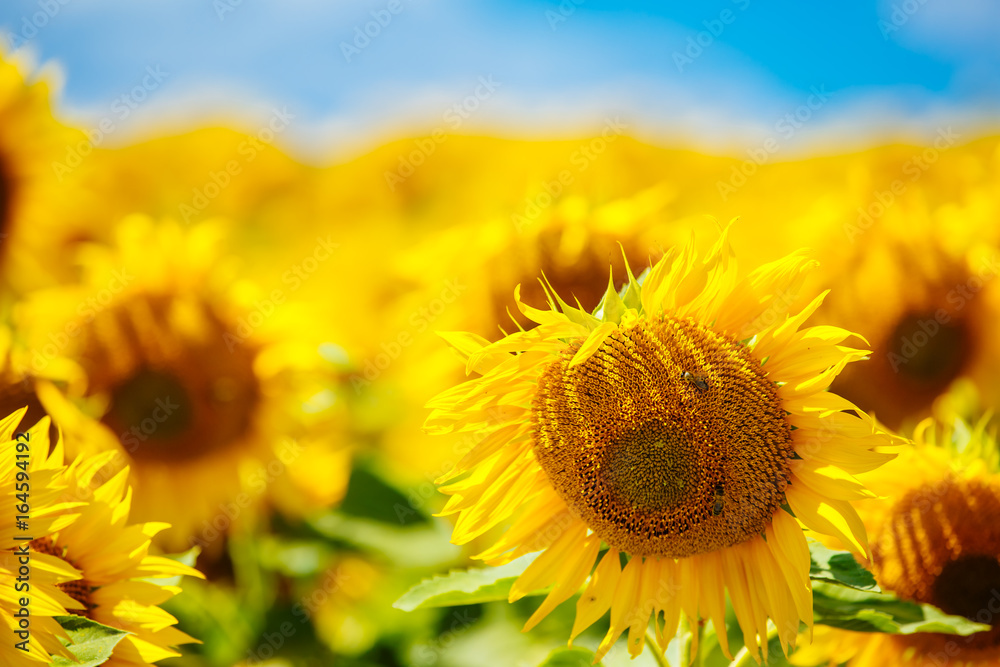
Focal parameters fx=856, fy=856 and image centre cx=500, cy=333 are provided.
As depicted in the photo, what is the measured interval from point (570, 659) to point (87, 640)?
0.92 metres

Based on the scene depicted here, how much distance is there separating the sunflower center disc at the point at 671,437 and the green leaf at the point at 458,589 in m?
0.27

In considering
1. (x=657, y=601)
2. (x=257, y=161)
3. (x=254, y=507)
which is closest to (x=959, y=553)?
(x=657, y=601)

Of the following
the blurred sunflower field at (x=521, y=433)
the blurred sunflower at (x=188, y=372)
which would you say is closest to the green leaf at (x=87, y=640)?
the blurred sunflower field at (x=521, y=433)

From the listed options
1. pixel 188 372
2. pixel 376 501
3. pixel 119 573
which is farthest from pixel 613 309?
pixel 188 372

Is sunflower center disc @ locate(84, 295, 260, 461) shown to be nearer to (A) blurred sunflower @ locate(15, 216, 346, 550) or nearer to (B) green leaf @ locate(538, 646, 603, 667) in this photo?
(A) blurred sunflower @ locate(15, 216, 346, 550)

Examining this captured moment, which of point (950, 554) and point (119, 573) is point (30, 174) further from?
point (950, 554)

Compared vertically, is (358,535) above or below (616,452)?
below

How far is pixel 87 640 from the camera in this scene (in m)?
1.39

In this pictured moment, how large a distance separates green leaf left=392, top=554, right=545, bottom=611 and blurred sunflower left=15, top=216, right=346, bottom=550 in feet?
5.21

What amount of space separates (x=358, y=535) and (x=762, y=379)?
173 cm

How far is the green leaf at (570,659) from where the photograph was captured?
1.77 m

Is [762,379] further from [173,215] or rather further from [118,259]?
[173,215]

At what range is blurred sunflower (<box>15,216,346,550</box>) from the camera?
2.99 m

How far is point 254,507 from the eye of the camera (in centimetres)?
310
